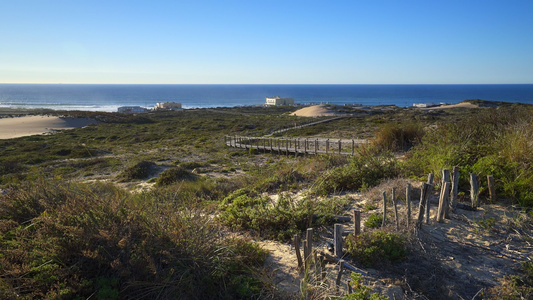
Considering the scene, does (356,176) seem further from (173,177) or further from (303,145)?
(303,145)

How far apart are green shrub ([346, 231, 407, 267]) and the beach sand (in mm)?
47771

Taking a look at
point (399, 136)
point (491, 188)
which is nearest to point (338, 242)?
point (491, 188)

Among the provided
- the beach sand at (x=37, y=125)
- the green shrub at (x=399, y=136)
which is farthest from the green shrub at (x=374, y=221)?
the beach sand at (x=37, y=125)

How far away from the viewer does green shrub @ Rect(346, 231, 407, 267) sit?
15.1ft

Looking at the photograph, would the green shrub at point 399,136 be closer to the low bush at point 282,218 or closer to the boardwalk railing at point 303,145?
the boardwalk railing at point 303,145

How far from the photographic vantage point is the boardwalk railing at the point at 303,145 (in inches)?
663

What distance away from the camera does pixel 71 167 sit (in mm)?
19156

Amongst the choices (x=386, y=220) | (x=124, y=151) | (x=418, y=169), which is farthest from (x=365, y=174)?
(x=124, y=151)

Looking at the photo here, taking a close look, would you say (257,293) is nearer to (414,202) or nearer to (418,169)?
(414,202)

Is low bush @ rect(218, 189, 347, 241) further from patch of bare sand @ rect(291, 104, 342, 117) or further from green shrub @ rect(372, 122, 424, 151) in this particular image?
patch of bare sand @ rect(291, 104, 342, 117)

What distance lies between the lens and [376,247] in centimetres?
464

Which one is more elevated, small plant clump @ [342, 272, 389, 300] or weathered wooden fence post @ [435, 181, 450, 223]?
weathered wooden fence post @ [435, 181, 450, 223]

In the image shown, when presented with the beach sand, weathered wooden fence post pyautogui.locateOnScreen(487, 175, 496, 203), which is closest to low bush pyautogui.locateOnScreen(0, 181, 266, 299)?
weathered wooden fence post pyautogui.locateOnScreen(487, 175, 496, 203)

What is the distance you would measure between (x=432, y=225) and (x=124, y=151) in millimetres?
25710
